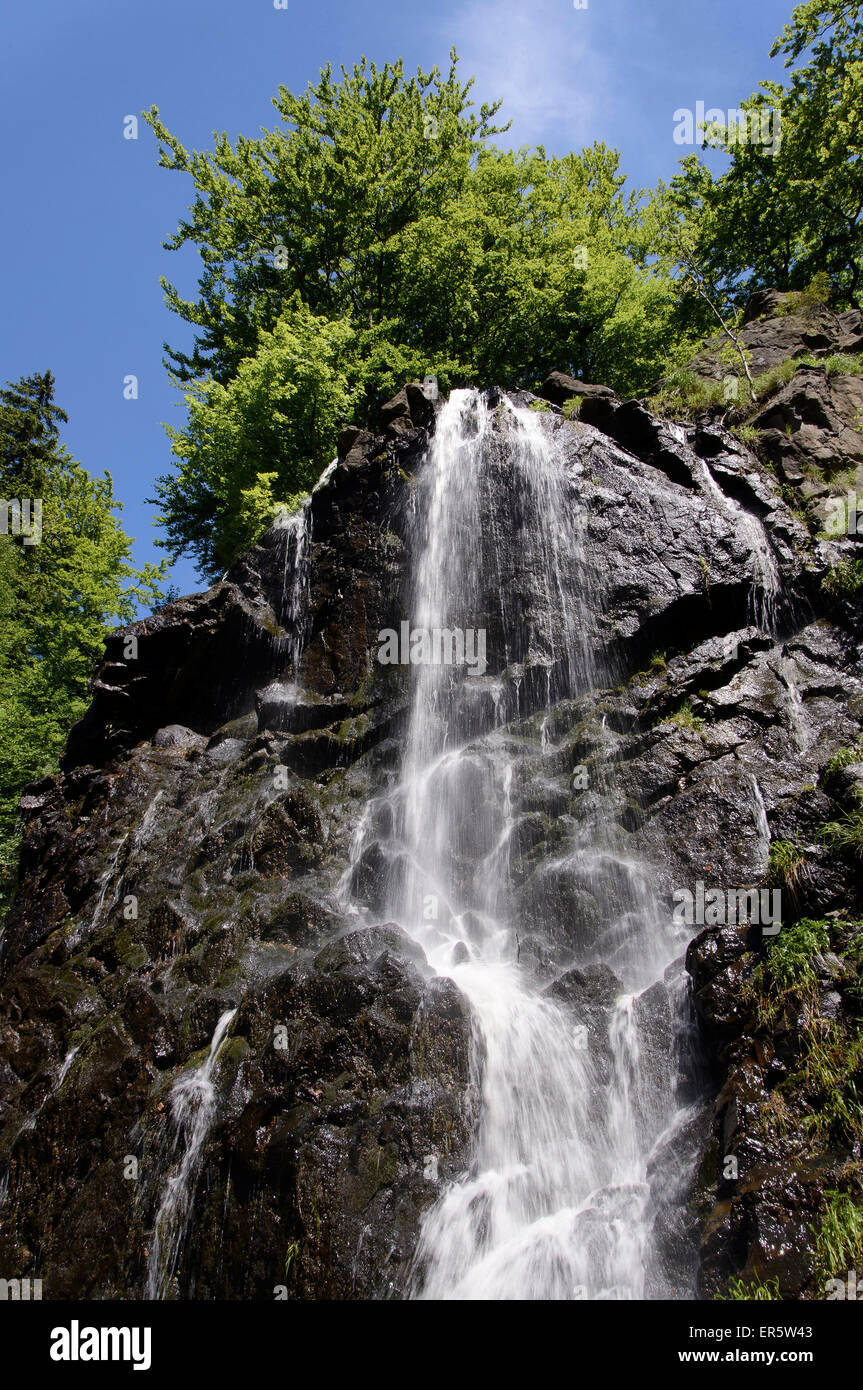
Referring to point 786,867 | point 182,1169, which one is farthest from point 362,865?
point 786,867

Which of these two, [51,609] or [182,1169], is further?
[51,609]

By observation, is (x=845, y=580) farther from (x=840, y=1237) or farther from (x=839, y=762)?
(x=840, y=1237)

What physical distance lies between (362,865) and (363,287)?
18201 millimetres

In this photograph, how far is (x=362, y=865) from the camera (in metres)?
10.0

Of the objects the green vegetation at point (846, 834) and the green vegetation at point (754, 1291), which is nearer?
the green vegetation at point (754, 1291)

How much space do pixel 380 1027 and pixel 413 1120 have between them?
84 centimetres

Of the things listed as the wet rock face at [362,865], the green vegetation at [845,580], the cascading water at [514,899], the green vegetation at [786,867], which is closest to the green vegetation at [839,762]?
the wet rock face at [362,865]

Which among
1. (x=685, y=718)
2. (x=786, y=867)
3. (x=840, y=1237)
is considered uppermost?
(x=685, y=718)

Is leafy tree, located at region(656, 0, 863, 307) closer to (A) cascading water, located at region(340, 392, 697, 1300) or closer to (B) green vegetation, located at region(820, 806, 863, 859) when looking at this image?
(A) cascading water, located at region(340, 392, 697, 1300)

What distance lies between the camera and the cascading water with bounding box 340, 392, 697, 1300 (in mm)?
5539

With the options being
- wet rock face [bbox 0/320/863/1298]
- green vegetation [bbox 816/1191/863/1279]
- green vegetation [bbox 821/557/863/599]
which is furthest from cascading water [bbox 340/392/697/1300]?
green vegetation [bbox 821/557/863/599]

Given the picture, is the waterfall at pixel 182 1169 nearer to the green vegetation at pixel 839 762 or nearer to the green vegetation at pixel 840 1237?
the green vegetation at pixel 840 1237

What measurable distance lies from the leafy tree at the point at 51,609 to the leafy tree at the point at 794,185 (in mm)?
19554

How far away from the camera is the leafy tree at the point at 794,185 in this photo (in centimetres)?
1927
